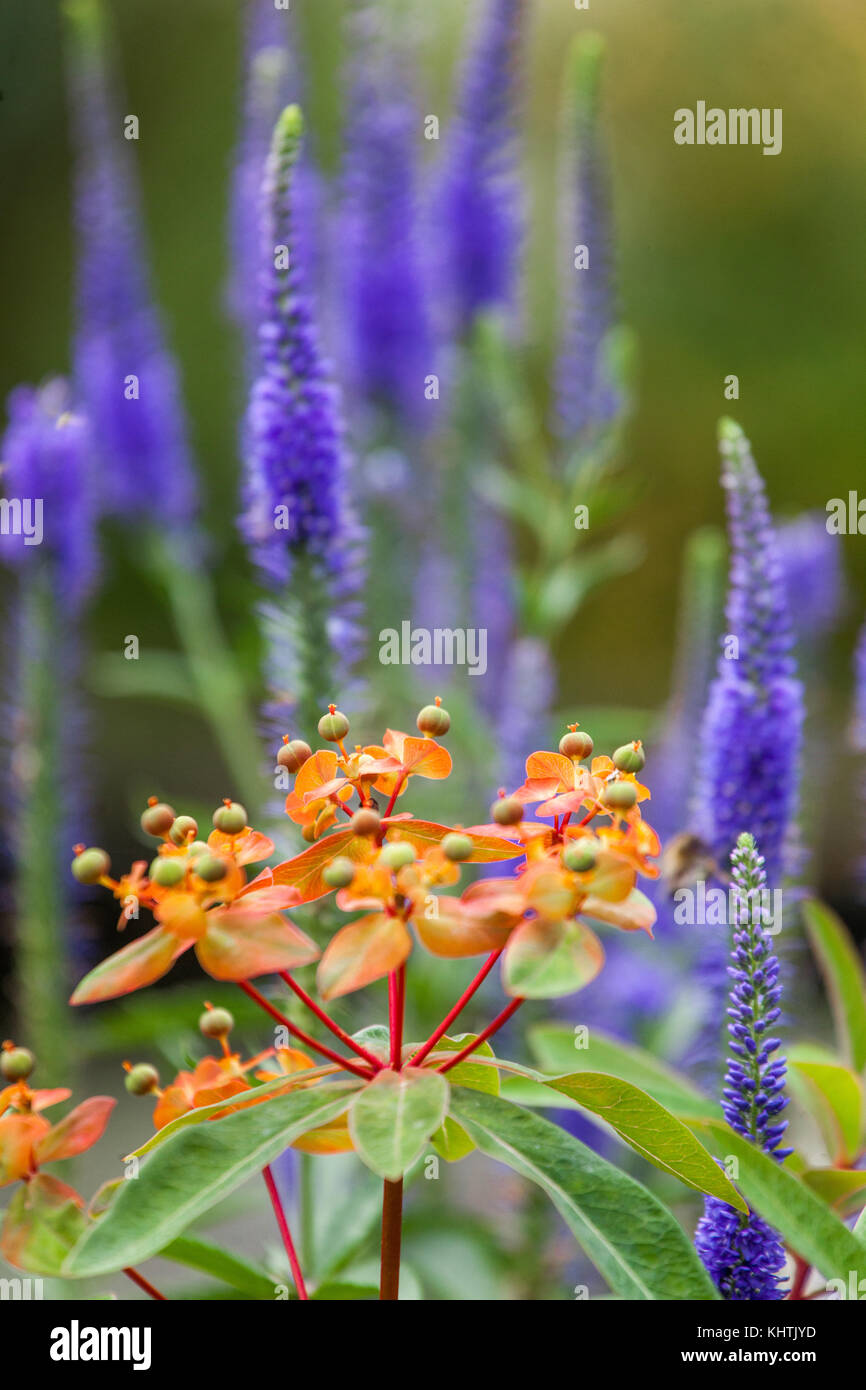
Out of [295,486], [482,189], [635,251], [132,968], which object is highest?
[635,251]

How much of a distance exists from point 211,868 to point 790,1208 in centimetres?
19

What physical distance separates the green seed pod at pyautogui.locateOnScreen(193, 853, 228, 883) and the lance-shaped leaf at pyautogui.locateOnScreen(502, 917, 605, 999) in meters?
0.08

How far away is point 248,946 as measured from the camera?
339 mm

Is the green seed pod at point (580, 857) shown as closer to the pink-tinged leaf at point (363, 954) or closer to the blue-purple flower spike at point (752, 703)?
the pink-tinged leaf at point (363, 954)

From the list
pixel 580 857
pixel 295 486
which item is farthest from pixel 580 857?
pixel 295 486

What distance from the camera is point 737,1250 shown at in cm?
42

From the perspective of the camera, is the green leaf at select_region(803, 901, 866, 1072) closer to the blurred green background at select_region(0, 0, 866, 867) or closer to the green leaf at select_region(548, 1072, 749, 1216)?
the green leaf at select_region(548, 1072, 749, 1216)

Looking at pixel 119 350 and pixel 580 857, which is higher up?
pixel 119 350

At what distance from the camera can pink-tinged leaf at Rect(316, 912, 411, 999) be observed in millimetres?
326

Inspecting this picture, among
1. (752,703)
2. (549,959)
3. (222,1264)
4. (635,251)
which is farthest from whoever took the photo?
(635,251)

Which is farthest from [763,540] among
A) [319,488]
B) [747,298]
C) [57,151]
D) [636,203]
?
[57,151]

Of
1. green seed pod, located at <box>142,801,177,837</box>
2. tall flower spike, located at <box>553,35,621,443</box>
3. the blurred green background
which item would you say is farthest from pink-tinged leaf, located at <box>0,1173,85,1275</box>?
the blurred green background

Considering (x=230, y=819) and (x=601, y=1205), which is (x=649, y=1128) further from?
(x=230, y=819)

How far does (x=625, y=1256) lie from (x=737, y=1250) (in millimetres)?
89
